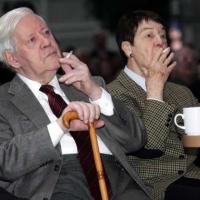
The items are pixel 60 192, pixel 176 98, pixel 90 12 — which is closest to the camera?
pixel 60 192

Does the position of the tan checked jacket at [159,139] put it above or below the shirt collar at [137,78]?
below

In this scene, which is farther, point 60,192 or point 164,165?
point 164,165

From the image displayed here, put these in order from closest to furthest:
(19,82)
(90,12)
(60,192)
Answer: (60,192)
(19,82)
(90,12)

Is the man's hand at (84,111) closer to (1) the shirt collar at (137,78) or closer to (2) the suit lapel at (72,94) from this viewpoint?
(2) the suit lapel at (72,94)

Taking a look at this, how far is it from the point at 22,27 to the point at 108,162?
3.06 ft

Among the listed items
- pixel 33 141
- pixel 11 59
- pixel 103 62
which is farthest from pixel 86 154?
pixel 103 62

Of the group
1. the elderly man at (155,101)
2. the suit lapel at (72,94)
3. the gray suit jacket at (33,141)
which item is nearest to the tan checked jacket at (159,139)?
the elderly man at (155,101)

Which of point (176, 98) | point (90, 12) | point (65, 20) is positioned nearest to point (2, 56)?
point (176, 98)

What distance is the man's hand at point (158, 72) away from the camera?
513 centimetres

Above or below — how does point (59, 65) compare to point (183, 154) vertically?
above

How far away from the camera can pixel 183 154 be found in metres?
5.27

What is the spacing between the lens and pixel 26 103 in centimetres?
496

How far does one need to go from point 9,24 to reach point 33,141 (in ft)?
2.55

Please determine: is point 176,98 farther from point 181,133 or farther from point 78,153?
point 78,153
